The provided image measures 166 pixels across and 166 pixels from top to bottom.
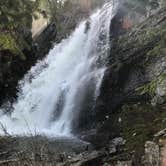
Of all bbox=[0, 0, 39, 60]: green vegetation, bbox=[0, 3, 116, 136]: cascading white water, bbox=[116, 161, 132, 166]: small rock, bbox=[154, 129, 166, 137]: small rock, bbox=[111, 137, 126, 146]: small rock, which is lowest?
bbox=[116, 161, 132, 166]: small rock

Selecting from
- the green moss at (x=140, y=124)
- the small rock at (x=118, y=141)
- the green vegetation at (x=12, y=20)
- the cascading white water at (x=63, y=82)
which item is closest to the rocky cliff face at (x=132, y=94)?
the green moss at (x=140, y=124)

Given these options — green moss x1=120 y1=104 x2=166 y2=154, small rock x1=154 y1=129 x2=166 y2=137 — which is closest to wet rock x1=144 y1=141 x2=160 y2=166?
green moss x1=120 y1=104 x2=166 y2=154

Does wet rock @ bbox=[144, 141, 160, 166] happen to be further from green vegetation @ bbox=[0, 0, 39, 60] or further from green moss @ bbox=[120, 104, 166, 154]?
green vegetation @ bbox=[0, 0, 39, 60]

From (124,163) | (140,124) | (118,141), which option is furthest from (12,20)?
(140,124)

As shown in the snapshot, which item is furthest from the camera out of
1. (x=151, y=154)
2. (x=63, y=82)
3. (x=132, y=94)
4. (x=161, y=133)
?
(x=63, y=82)

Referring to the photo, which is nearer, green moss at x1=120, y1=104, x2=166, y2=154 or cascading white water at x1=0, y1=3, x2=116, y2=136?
green moss at x1=120, y1=104, x2=166, y2=154

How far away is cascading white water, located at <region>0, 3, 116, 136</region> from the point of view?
16969 mm

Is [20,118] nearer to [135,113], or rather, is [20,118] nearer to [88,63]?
[88,63]

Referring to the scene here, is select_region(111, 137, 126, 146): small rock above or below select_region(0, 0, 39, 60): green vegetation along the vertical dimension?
below

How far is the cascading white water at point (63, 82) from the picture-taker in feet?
55.7

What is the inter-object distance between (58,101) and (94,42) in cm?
354

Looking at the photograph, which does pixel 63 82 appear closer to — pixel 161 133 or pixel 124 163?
pixel 161 133

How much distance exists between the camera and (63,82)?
19.4 m

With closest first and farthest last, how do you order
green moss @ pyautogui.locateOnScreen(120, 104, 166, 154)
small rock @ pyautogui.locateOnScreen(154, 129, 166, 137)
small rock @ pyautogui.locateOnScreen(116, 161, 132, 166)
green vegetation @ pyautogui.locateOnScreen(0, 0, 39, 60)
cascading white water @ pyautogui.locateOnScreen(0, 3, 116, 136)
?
green vegetation @ pyautogui.locateOnScreen(0, 0, 39, 60) < small rock @ pyautogui.locateOnScreen(116, 161, 132, 166) < small rock @ pyautogui.locateOnScreen(154, 129, 166, 137) < green moss @ pyautogui.locateOnScreen(120, 104, 166, 154) < cascading white water @ pyautogui.locateOnScreen(0, 3, 116, 136)
